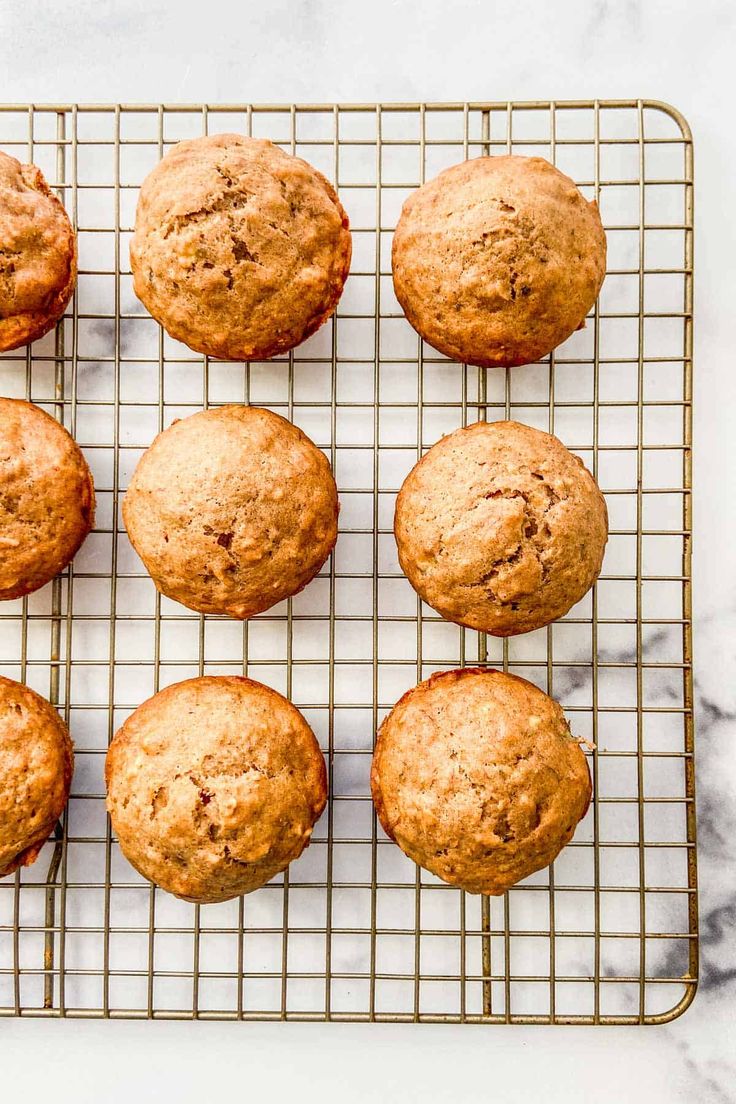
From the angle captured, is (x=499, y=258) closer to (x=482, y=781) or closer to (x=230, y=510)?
(x=230, y=510)

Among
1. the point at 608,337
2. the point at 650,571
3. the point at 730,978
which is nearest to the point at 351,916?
the point at 730,978

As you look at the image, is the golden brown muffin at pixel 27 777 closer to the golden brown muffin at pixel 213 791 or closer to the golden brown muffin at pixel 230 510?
the golden brown muffin at pixel 213 791

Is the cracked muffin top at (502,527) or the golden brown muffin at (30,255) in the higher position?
the golden brown muffin at (30,255)

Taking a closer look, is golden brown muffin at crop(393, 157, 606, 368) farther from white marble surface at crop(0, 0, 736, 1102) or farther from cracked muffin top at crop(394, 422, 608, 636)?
white marble surface at crop(0, 0, 736, 1102)

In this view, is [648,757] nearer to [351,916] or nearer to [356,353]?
[351,916]

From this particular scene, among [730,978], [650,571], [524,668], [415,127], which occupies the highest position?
[415,127]
